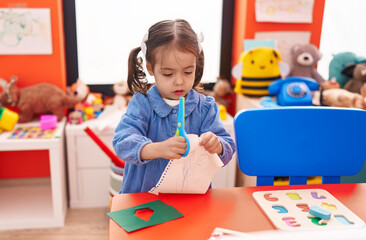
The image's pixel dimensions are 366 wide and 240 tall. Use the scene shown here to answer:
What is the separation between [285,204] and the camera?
0.76 metres

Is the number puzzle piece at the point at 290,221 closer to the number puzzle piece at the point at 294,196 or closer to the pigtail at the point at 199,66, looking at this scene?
the number puzzle piece at the point at 294,196

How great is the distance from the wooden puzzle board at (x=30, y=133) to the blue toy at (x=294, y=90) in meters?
1.14

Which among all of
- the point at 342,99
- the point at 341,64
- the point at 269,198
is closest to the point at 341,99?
the point at 342,99

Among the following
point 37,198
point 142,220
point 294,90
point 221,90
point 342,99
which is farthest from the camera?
point 221,90

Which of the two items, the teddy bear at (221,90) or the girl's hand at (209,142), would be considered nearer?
the girl's hand at (209,142)

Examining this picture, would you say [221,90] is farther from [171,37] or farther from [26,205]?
[171,37]

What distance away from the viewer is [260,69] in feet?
6.46

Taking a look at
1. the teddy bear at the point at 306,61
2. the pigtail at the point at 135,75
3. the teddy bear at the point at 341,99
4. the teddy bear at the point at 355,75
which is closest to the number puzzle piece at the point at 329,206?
the pigtail at the point at 135,75

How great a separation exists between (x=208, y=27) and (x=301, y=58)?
0.59m

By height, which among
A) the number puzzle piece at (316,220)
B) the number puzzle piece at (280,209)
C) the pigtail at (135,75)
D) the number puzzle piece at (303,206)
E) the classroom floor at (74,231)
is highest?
the pigtail at (135,75)

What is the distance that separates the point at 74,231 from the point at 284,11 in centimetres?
163

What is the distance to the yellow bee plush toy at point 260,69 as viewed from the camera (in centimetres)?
196

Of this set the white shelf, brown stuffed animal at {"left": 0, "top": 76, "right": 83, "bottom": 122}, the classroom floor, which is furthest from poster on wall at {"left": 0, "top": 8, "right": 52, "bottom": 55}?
the classroom floor

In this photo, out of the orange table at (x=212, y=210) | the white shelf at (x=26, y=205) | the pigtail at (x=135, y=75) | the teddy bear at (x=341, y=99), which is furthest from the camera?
the white shelf at (x=26, y=205)
